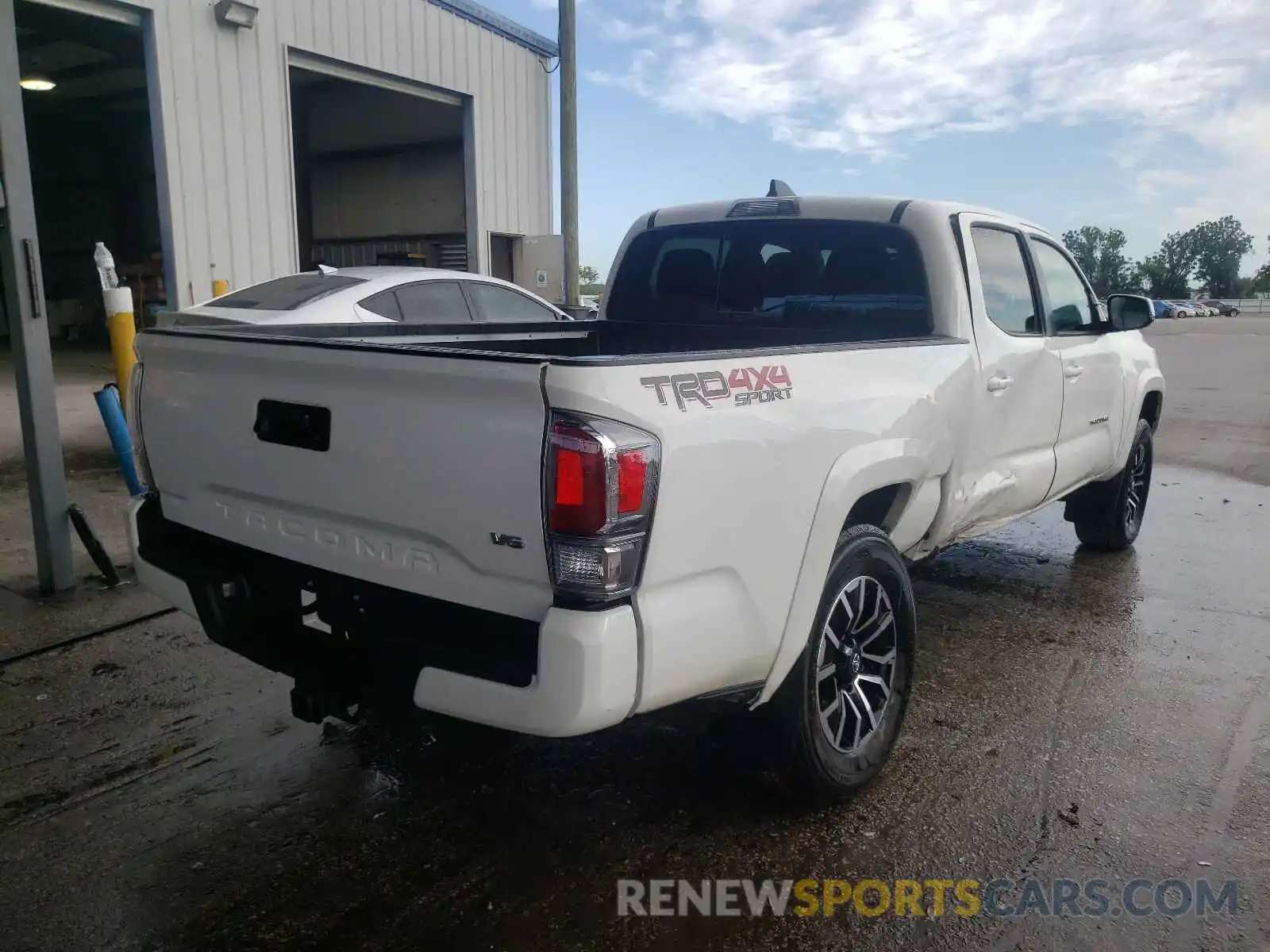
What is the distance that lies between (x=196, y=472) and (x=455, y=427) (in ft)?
3.93

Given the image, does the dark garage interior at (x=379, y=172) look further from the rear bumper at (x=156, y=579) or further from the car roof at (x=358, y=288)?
the rear bumper at (x=156, y=579)

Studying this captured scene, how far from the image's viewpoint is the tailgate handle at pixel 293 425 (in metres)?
2.60

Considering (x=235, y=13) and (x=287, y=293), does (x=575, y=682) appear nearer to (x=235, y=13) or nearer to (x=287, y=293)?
(x=287, y=293)

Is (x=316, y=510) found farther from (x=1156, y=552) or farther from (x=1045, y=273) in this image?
(x=1156, y=552)

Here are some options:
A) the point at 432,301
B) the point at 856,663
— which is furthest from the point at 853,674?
the point at 432,301

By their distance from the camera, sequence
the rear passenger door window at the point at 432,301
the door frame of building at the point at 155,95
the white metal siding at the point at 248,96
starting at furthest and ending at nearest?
the white metal siding at the point at 248,96 → the door frame of building at the point at 155,95 → the rear passenger door window at the point at 432,301

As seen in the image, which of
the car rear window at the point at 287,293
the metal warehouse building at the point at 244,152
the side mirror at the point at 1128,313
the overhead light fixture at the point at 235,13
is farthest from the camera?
the overhead light fixture at the point at 235,13

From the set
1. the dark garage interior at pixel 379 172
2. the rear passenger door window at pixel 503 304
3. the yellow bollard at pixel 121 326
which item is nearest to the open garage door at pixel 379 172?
the dark garage interior at pixel 379 172

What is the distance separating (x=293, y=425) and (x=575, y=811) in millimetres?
1487

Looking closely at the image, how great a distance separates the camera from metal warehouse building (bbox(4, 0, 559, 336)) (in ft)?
33.2

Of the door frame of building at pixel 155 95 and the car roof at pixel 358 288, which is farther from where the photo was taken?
the door frame of building at pixel 155 95

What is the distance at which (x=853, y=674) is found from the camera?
125 inches

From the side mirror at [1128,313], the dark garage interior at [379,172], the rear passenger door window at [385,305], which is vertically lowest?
the rear passenger door window at [385,305]

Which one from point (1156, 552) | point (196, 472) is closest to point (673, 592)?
point (196, 472)
